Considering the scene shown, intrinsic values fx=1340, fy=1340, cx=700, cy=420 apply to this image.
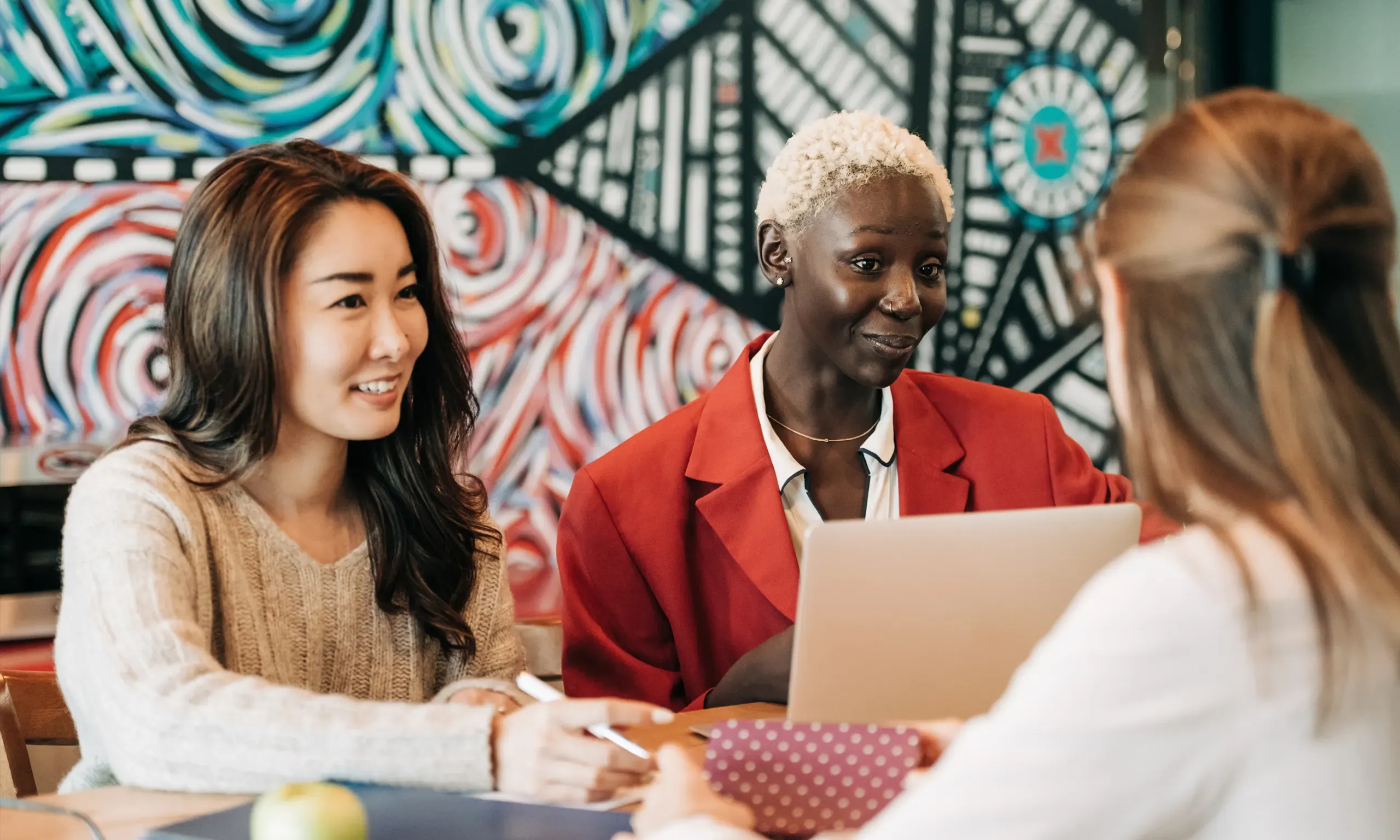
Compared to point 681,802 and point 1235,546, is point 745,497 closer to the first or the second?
point 681,802

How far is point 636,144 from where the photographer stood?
3475 millimetres

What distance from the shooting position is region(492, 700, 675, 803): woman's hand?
127 cm

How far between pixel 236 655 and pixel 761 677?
64 centimetres

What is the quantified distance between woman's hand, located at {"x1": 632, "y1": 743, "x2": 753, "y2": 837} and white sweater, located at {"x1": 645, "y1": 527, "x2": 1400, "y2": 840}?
26 cm

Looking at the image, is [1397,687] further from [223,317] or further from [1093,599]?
[223,317]

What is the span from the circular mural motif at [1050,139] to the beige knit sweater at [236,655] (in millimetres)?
2397

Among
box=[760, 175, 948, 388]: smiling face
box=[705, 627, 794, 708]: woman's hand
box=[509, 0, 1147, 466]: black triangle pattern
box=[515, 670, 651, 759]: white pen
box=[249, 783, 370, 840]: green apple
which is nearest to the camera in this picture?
box=[249, 783, 370, 840]: green apple

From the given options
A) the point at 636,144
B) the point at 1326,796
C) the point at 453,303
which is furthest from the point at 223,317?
the point at 636,144

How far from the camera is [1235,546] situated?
88 centimetres

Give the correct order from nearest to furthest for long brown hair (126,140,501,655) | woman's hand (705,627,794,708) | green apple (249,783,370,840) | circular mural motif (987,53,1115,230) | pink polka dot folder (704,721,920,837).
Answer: green apple (249,783,370,840)
pink polka dot folder (704,721,920,837)
long brown hair (126,140,501,655)
woman's hand (705,627,794,708)
circular mural motif (987,53,1115,230)

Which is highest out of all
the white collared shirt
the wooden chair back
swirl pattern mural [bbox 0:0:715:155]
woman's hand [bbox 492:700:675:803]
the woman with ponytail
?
swirl pattern mural [bbox 0:0:715:155]

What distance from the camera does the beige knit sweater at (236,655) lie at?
129cm

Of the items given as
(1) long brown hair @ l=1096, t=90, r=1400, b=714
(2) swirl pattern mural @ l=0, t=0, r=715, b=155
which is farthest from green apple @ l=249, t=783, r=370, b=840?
(2) swirl pattern mural @ l=0, t=0, r=715, b=155

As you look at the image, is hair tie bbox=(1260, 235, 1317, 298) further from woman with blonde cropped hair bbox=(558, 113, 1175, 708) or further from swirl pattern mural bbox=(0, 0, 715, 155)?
swirl pattern mural bbox=(0, 0, 715, 155)
